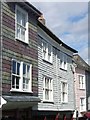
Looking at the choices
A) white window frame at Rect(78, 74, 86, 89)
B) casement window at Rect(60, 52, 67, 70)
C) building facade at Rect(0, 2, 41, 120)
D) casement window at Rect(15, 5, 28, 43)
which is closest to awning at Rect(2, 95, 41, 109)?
building facade at Rect(0, 2, 41, 120)

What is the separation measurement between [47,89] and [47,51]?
2642 millimetres

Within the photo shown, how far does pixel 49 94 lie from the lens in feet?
78.2

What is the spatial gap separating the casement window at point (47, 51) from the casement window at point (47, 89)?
1.43 m

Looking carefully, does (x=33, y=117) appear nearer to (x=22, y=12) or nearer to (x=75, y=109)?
(x=22, y=12)

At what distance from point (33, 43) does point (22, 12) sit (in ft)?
7.30

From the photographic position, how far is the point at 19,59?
693 inches

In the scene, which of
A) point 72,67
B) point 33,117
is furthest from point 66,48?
point 33,117

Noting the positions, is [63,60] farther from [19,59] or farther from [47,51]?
[19,59]

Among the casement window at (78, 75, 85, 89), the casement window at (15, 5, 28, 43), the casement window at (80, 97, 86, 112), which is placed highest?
the casement window at (15, 5, 28, 43)

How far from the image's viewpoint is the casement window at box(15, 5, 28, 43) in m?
17.8

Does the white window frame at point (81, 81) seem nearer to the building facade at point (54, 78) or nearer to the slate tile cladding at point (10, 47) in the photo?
the building facade at point (54, 78)

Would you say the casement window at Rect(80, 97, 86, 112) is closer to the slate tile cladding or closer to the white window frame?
the white window frame

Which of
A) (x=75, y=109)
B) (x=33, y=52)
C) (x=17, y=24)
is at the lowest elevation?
(x=75, y=109)

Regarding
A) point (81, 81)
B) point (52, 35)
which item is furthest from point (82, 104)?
point (52, 35)
